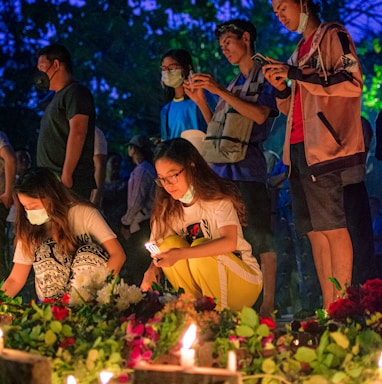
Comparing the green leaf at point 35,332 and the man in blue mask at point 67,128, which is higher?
the man in blue mask at point 67,128

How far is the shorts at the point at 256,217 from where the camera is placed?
591 cm

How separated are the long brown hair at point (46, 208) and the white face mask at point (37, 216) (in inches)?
1.2

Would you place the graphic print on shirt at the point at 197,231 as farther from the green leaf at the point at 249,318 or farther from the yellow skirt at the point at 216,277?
the green leaf at the point at 249,318

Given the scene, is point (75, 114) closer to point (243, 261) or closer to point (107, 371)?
point (243, 261)

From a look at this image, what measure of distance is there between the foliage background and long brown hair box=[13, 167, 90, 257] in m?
7.63

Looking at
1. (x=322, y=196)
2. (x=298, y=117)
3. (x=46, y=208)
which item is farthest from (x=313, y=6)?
(x=46, y=208)

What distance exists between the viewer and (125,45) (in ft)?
47.3

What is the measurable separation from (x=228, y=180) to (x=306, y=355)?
102 inches

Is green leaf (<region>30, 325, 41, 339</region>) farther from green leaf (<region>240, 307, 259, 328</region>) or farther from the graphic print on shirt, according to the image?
the graphic print on shirt

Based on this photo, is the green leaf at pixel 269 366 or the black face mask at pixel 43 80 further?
the black face mask at pixel 43 80

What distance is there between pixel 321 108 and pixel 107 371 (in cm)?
222

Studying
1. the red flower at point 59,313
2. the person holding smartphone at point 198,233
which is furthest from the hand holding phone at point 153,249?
the red flower at point 59,313

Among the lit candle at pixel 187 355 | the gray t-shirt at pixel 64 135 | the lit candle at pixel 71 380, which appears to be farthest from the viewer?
the gray t-shirt at pixel 64 135

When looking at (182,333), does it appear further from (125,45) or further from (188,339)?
(125,45)
